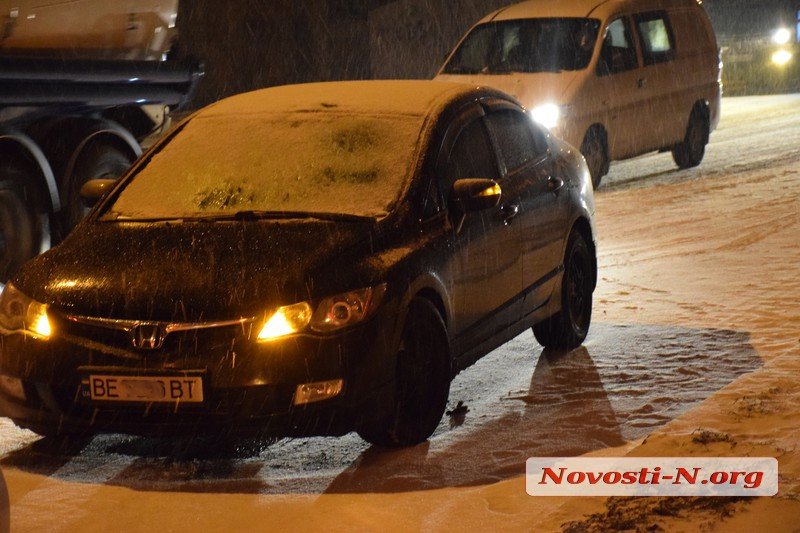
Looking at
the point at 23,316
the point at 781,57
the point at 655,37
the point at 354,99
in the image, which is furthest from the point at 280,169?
the point at 781,57

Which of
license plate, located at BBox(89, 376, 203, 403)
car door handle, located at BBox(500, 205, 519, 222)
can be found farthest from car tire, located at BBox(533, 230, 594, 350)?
license plate, located at BBox(89, 376, 203, 403)

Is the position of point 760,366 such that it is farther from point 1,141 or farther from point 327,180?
point 1,141

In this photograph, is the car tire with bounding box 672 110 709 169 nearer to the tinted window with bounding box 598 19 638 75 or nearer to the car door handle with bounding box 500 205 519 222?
the tinted window with bounding box 598 19 638 75

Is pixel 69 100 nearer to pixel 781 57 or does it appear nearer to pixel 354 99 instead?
pixel 354 99

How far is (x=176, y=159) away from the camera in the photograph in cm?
698

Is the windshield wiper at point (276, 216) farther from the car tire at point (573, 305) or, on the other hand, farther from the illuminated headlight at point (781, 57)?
the illuminated headlight at point (781, 57)

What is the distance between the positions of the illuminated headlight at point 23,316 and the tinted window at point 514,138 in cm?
258

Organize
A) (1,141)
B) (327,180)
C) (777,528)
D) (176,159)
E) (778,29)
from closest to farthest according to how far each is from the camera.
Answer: (777,528) < (327,180) < (176,159) < (1,141) < (778,29)

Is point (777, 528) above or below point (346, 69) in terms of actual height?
below

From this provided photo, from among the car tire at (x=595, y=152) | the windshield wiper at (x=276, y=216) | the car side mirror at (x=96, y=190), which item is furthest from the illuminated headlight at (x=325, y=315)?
the car tire at (x=595, y=152)

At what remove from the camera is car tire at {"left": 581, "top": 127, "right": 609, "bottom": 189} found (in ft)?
49.0

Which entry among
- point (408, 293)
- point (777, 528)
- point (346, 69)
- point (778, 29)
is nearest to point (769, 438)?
point (777, 528)

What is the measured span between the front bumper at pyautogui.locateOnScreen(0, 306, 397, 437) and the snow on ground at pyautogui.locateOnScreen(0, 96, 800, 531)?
258 mm

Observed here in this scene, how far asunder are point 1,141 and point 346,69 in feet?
45.3
